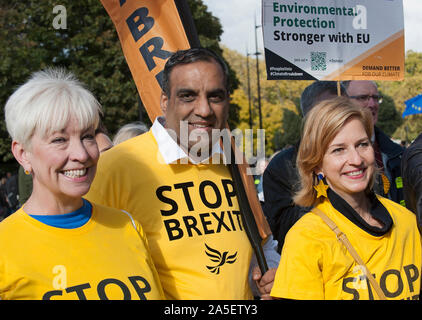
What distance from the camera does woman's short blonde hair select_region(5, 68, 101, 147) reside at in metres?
1.94

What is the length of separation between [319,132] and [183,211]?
76 centimetres

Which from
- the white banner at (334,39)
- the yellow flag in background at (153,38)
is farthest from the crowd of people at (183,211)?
the white banner at (334,39)

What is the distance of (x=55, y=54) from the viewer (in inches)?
702

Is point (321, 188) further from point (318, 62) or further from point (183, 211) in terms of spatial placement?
point (318, 62)

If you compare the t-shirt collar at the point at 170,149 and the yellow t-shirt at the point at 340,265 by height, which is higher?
the t-shirt collar at the point at 170,149

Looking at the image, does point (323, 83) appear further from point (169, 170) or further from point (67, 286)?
point (67, 286)

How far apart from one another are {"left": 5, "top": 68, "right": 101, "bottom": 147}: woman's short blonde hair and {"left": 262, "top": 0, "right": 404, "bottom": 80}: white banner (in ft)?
5.14

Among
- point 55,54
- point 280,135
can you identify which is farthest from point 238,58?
point 55,54

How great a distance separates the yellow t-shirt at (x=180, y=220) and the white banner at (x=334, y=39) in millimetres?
1132

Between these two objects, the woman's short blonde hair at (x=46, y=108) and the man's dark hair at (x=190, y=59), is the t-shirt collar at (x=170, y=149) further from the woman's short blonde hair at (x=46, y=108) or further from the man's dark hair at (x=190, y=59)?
the woman's short blonde hair at (x=46, y=108)

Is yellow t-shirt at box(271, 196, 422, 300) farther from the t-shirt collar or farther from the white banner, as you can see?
the white banner

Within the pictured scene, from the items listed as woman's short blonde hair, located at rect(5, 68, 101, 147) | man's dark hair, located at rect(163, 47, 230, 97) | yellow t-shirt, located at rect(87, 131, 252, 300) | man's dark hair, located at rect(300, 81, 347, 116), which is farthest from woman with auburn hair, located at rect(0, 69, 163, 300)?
man's dark hair, located at rect(300, 81, 347, 116)

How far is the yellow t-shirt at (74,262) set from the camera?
5.97ft
